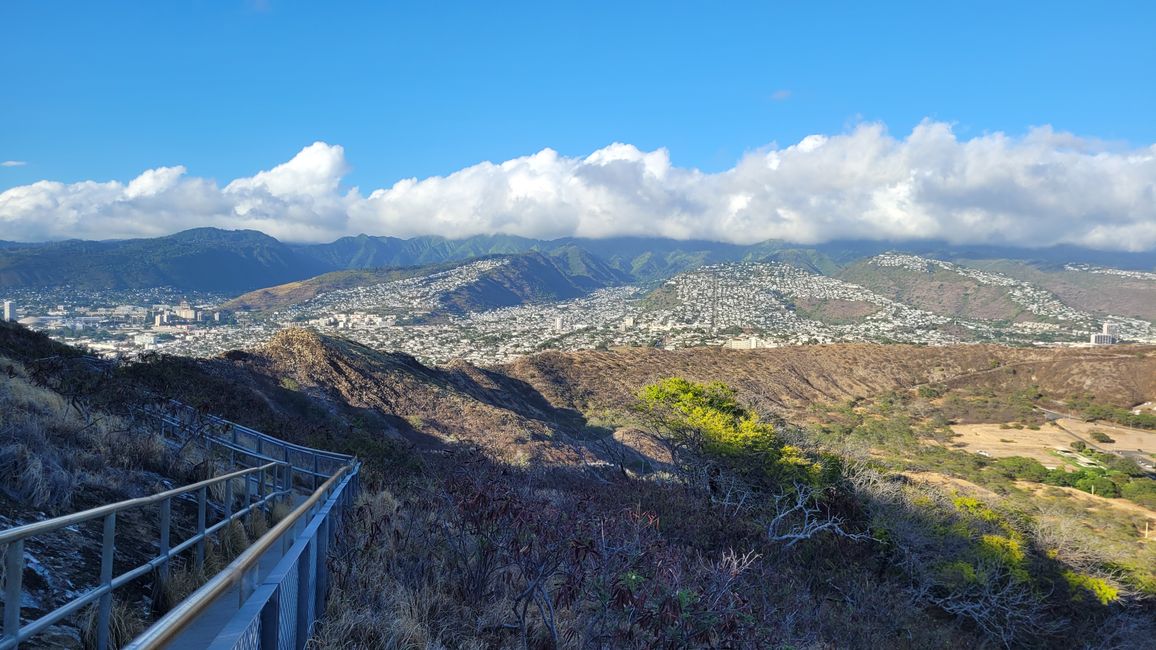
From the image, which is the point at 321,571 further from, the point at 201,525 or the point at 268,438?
the point at 268,438

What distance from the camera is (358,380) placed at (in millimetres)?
30531

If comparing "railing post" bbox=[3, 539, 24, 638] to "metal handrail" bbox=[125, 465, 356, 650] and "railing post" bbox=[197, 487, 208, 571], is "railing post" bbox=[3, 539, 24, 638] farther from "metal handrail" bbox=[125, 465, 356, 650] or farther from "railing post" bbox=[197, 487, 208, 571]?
"railing post" bbox=[197, 487, 208, 571]

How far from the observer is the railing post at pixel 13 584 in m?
1.95

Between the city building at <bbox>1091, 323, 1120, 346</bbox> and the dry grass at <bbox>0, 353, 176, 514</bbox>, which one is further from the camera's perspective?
the city building at <bbox>1091, 323, 1120, 346</bbox>

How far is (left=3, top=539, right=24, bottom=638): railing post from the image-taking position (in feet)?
6.41

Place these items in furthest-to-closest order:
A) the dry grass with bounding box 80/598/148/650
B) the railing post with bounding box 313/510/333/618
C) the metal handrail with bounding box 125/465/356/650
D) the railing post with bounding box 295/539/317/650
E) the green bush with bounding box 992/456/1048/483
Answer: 1. the green bush with bounding box 992/456/1048/483
2. the railing post with bounding box 313/510/333/618
3. the railing post with bounding box 295/539/317/650
4. the dry grass with bounding box 80/598/148/650
5. the metal handrail with bounding box 125/465/356/650

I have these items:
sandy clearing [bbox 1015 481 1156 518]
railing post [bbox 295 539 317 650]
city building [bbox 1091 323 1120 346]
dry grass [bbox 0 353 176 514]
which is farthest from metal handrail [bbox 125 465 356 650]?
city building [bbox 1091 323 1120 346]

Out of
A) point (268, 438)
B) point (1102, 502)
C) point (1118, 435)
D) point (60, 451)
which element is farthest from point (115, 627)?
point (1118, 435)

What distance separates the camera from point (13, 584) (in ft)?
6.53

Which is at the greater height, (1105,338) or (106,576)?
(106,576)

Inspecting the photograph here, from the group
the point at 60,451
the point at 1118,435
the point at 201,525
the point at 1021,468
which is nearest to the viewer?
the point at 201,525

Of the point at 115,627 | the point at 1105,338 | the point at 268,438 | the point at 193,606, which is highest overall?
the point at 193,606

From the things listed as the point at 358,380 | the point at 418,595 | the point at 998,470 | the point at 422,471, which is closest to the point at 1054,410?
the point at 998,470

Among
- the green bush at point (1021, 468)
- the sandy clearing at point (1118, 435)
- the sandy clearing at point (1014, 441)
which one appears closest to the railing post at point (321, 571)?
the green bush at point (1021, 468)
